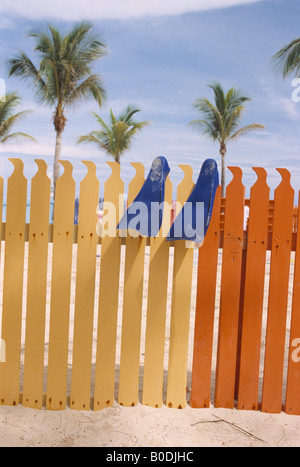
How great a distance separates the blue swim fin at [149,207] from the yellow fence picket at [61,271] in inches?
15.2

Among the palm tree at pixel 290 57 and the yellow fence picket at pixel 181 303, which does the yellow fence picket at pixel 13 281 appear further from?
the palm tree at pixel 290 57

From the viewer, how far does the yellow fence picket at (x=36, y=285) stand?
2719 millimetres

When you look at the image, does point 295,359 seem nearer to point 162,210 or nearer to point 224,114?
point 162,210

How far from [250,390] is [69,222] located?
1.70m

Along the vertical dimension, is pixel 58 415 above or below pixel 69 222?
below

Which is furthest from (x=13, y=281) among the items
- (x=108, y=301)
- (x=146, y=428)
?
(x=146, y=428)

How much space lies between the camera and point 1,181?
2768 millimetres

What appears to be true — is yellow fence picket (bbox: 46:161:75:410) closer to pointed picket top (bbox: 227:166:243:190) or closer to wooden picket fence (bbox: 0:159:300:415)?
wooden picket fence (bbox: 0:159:300:415)

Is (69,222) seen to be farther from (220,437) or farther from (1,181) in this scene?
(220,437)

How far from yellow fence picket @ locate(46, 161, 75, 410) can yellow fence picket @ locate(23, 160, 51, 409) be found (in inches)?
2.8

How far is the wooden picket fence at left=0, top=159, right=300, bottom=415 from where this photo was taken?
8.87 ft

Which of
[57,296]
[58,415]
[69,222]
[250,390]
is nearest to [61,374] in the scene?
[58,415]

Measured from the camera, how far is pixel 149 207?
2592mm

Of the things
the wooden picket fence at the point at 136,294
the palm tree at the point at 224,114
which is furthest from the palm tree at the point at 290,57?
the wooden picket fence at the point at 136,294
